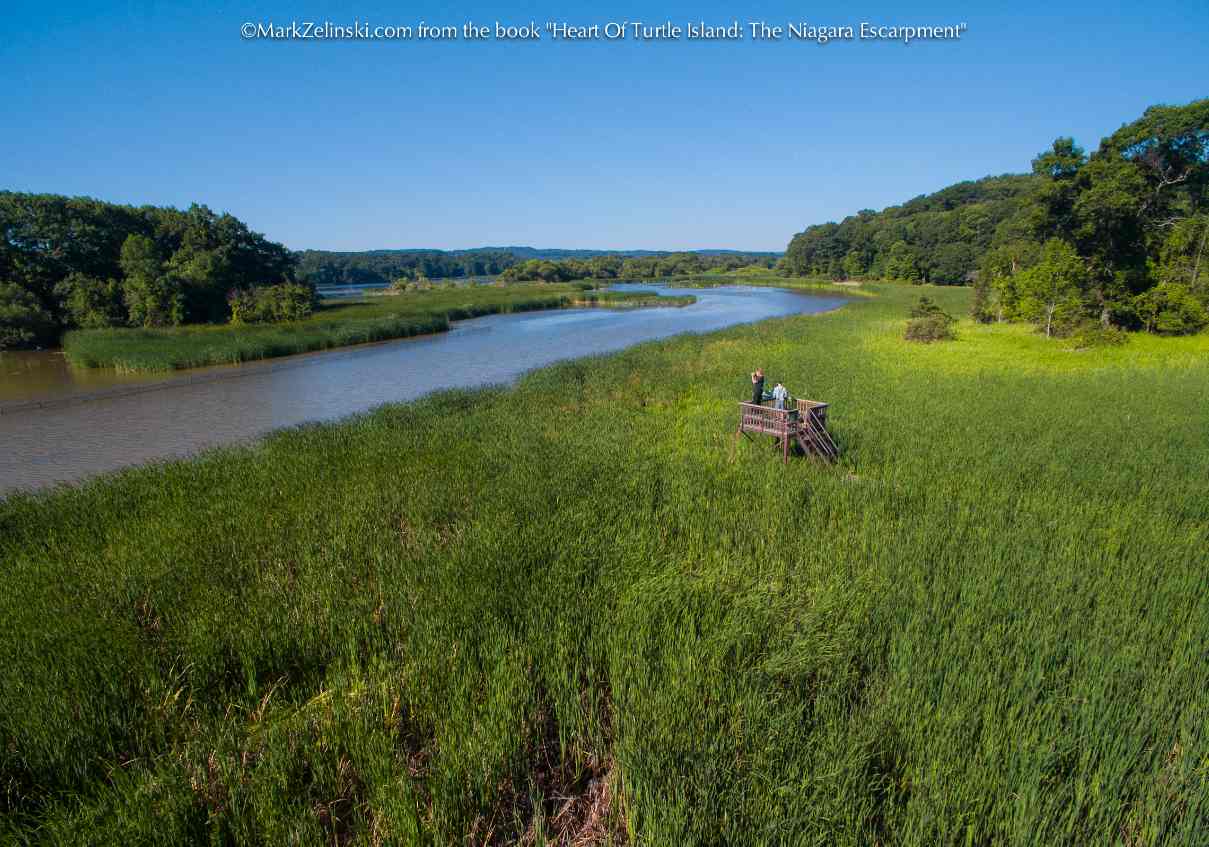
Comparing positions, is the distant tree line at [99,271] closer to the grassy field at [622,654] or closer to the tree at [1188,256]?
the grassy field at [622,654]

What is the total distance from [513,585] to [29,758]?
148 inches

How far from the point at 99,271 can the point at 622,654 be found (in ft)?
176

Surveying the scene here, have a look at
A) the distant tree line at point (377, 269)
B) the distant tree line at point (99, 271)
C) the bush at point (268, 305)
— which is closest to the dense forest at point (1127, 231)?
the bush at point (268, 305)

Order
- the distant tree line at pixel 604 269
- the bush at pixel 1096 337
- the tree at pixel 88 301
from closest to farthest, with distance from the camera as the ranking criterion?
the bush at pixel 1096 337, the tree at pixel 88 301, the distant tree line at pixel 604 269

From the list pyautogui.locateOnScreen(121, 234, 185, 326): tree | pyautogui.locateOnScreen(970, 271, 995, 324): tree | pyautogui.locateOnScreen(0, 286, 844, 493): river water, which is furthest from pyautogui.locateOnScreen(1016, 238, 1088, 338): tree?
pyautogui.locateOnScreen(121, 234, 185, 326): tree

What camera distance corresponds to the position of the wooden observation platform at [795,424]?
9.66 m

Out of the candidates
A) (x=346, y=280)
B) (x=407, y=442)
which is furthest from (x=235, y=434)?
(x=346, y=280)

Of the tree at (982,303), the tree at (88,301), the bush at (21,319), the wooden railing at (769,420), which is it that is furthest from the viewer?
the tree at (982,303)

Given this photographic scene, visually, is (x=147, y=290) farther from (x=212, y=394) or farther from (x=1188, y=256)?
(x=1188, y=256)

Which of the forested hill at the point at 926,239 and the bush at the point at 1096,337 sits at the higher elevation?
the forested hill at the point at 926,239

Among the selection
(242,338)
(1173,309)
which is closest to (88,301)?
(242,338)

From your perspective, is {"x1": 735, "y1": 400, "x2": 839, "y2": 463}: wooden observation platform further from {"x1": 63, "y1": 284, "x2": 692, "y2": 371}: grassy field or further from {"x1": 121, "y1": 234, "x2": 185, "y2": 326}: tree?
{"x1": 121, "y1": 234, "x2": 185, "y2": 326}: tree

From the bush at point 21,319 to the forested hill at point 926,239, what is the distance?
3031 inches

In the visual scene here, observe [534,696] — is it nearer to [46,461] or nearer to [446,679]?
[446,679]
